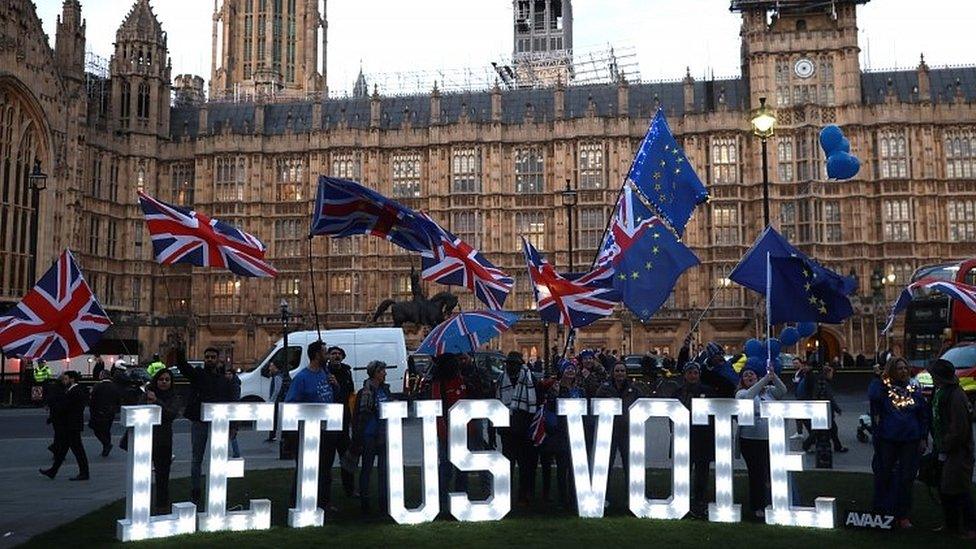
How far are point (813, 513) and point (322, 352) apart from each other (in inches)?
259

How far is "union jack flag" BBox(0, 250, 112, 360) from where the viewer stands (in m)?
Answer: 15.0

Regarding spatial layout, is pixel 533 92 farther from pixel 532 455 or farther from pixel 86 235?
pixel 532 455

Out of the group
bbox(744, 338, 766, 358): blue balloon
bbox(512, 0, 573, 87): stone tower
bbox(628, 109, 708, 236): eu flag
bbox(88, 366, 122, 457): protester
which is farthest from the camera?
bbox(512, 0, 573, 87): stone tower

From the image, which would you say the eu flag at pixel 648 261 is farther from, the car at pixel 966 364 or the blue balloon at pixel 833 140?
the car at pixel 966 364

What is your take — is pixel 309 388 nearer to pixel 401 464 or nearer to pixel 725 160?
pixel 401 464

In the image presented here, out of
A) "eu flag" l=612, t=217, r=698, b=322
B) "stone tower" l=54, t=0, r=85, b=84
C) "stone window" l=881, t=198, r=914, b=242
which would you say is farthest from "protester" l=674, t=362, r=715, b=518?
"stone tower" l=54, t=0, r=85, b=84

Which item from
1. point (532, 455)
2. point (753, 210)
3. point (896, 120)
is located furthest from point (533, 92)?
point (532, 455)

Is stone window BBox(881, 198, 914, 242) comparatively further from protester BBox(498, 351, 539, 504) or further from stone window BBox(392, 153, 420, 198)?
protester BBox(498, 351, 539, 504)

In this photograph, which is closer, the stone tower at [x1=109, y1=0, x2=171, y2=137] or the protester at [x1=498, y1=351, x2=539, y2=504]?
the protester at [x1=498, y1=351, x2=539, y2=504]

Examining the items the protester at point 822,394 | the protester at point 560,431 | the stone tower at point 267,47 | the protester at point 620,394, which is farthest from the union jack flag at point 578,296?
the stone tower at point 267,47

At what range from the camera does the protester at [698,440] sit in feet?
39.5

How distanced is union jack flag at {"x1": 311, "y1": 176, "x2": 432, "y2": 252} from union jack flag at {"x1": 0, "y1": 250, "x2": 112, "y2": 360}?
4.10m

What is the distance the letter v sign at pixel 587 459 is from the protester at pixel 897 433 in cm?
312

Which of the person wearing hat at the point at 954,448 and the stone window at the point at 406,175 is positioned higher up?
the stone window at the point at 406,175
